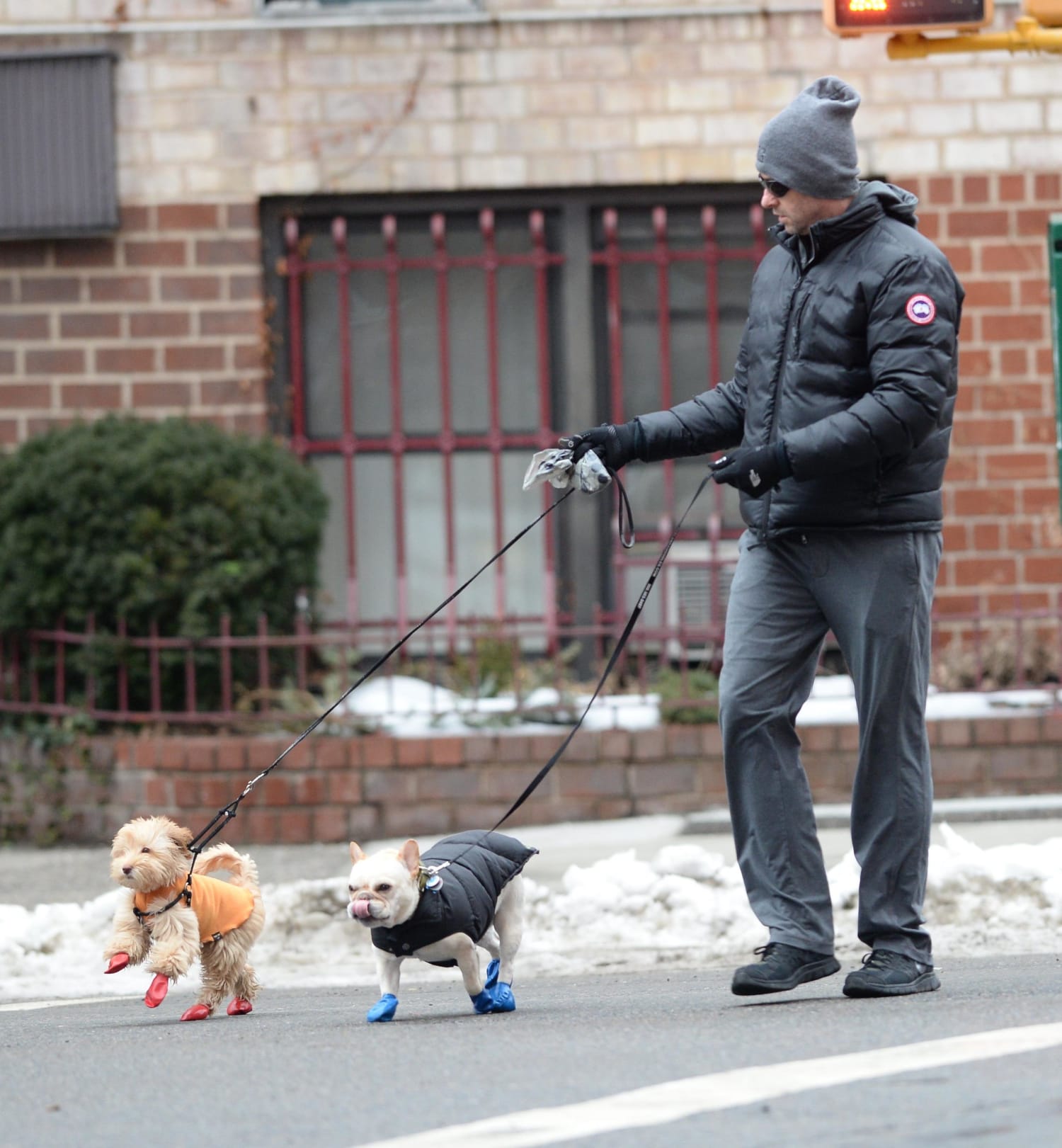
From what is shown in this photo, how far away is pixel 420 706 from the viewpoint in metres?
9.95

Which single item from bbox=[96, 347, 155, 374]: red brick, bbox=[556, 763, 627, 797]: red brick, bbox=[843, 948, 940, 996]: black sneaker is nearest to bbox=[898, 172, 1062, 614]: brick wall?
bbox=[556, 763, 627, 797]: red brick

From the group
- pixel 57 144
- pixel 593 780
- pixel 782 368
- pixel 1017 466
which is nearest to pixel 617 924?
pixel 593 780

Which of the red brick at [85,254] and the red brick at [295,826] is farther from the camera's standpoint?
the red brick at [85,254]

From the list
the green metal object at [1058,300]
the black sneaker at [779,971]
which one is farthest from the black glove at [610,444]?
the green metal object at [1058,300]

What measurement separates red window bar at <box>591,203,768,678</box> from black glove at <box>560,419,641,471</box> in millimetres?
5508

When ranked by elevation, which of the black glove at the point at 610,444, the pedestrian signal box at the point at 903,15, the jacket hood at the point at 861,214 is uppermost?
the pedestrian signal box at the point at 903,15

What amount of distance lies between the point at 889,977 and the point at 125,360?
270 inches

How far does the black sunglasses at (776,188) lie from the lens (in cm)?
510

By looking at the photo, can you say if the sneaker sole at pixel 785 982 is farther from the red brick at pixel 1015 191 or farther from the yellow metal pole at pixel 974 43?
the red brick at pixel 1015 191

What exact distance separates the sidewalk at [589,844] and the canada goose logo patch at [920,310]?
3.67 m

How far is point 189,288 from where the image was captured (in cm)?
1091

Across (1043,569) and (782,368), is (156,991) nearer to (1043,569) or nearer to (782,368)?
(782,368)

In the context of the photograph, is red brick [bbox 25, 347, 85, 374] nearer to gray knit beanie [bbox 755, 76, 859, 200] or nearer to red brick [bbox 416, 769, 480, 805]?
red brick [bbox 416, 769, 480, 805]

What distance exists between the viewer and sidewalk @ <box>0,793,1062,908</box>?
8609 millimetres
